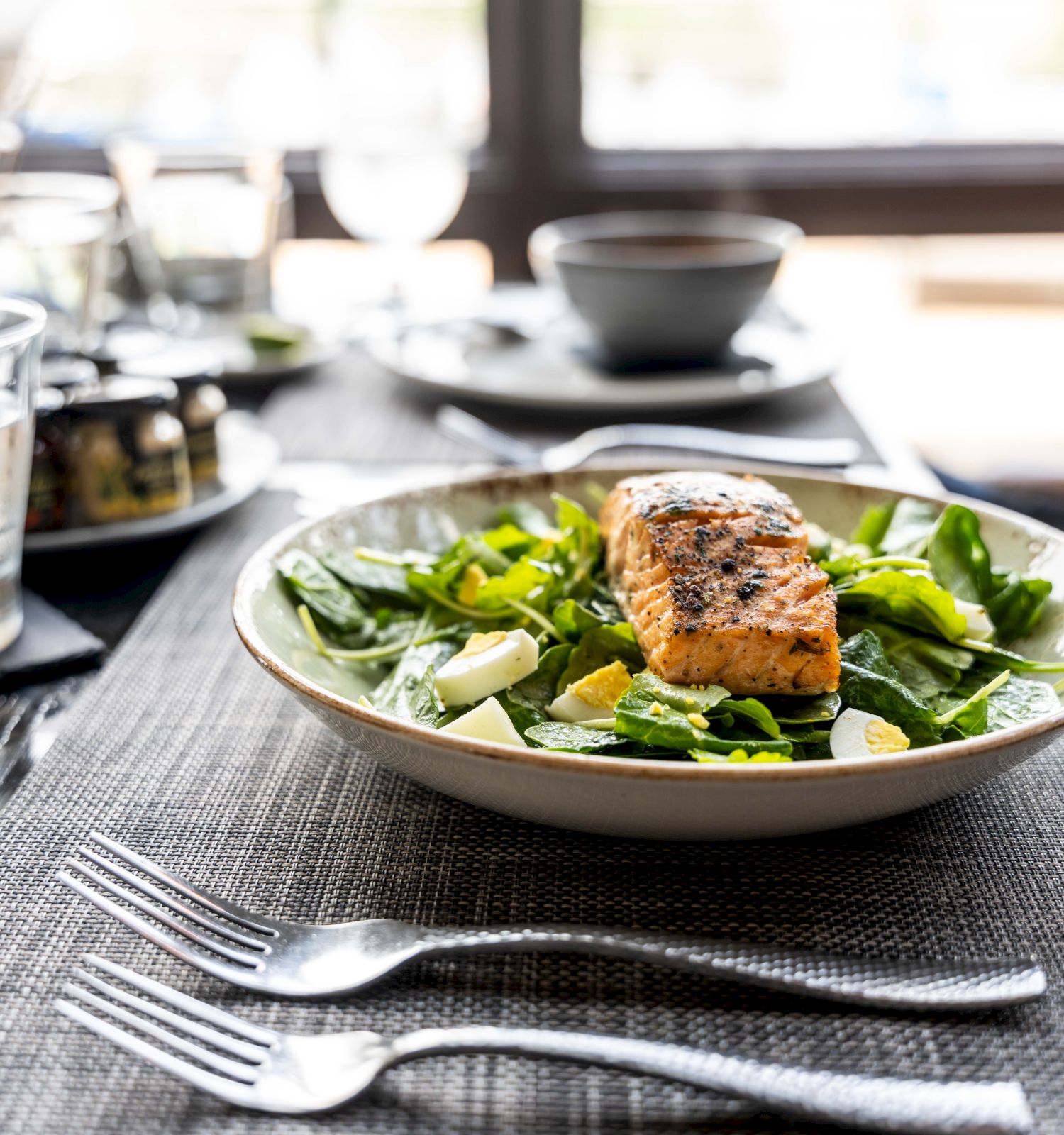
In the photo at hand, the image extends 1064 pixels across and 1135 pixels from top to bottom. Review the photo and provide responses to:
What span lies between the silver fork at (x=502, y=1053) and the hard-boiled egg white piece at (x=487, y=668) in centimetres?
35

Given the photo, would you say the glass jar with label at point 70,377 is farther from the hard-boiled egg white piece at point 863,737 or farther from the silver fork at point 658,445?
the hard-boiled egg white piece at point 863,737

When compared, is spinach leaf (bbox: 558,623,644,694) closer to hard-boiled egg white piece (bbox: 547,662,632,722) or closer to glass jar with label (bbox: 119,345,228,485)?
hard-boiled egg white piece (bbox: 547,662,632,722)

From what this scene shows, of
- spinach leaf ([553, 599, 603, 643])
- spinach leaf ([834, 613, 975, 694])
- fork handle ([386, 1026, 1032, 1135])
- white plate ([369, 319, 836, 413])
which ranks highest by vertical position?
fork handle ([386, 1026, 1032, 1135])

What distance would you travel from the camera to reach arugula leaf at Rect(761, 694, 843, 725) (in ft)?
3.38

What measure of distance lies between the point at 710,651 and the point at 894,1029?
1.11ft

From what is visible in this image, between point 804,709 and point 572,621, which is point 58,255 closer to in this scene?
point 572,621

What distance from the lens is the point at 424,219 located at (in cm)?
277

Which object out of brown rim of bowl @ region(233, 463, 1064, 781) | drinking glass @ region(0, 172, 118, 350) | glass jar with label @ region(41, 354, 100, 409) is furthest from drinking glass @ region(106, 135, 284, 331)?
brown rim of bowl @ region(233, 463, 1064, 781)

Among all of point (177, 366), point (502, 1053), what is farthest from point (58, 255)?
point (502, 1053)

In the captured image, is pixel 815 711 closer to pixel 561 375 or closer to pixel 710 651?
pixel 710 651

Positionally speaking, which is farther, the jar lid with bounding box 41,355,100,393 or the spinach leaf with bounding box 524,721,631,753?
the jar lid with bounding box 41,355,100,393

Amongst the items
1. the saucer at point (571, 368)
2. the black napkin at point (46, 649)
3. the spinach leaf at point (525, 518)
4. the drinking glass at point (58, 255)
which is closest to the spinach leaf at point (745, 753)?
the spinach leaf at point (525, 518)

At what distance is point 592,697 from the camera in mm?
1066

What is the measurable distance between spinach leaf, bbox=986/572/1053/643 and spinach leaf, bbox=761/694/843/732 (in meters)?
0.27
